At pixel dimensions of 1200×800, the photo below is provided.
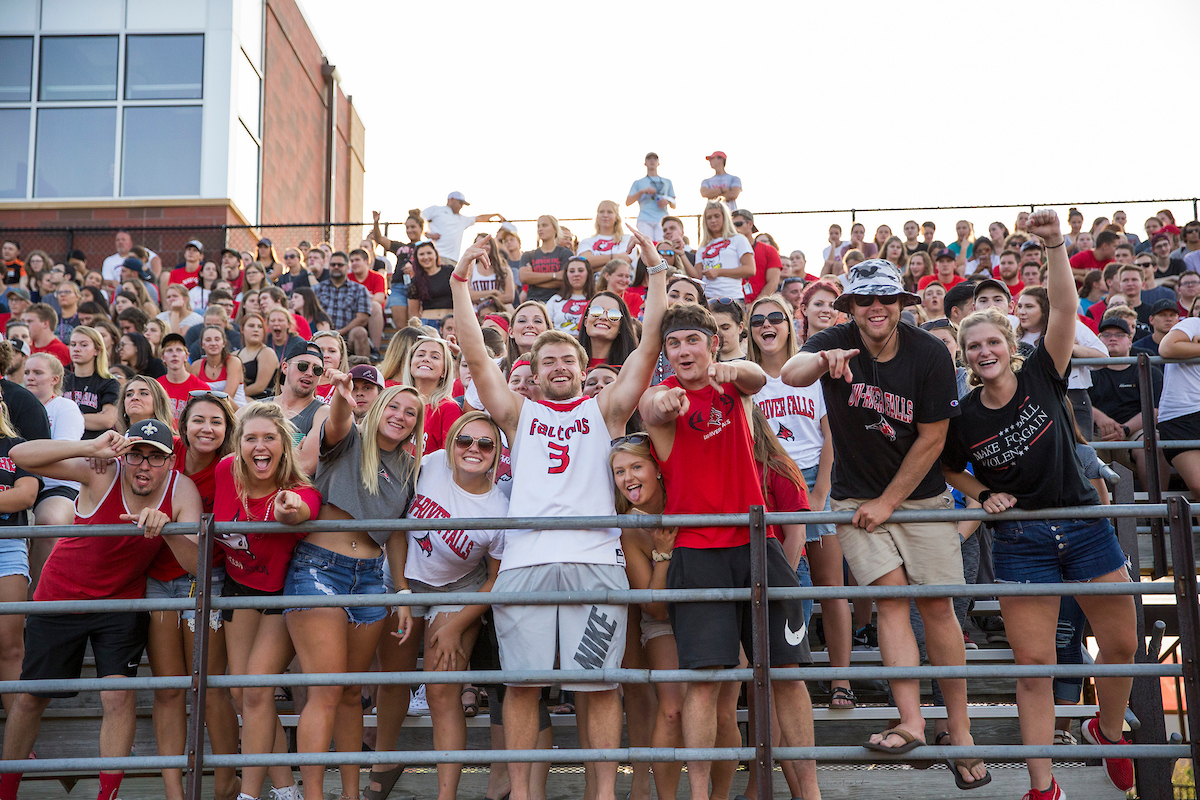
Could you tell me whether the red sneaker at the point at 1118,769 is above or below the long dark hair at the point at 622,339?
below

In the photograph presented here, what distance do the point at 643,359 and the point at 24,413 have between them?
10.9 ft

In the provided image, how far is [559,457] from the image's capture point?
4.07 metres

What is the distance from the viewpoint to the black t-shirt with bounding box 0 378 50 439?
5004 mm

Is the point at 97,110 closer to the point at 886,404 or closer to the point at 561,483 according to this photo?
the point at 561,483

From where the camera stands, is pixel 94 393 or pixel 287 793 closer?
pixel 287 793

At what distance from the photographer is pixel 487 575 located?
4422 millimetres

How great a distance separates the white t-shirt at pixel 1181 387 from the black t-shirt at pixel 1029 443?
2.65 m

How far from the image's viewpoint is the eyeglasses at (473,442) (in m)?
4.29

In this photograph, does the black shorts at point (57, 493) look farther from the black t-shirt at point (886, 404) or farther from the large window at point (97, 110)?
the large window at point (97, 110)

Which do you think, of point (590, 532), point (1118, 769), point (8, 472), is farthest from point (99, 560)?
point (1118, 769)

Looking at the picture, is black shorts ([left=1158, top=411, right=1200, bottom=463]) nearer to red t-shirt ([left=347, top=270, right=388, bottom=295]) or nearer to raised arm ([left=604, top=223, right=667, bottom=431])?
raised arm ([left=604, top=223, right=667, bottom=431])

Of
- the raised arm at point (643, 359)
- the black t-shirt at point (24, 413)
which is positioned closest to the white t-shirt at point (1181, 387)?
the raised arm at point (643, 359)

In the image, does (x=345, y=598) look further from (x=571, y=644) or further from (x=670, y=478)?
(x=670, y=478)

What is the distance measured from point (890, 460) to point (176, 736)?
330cm
